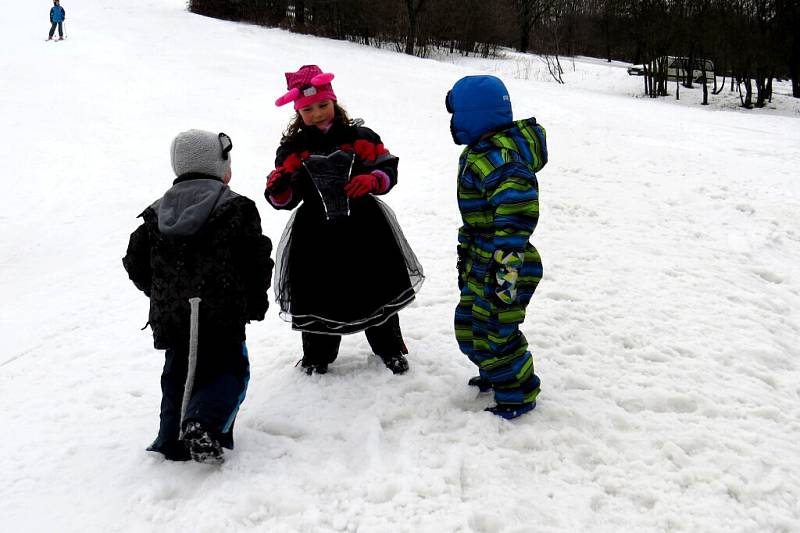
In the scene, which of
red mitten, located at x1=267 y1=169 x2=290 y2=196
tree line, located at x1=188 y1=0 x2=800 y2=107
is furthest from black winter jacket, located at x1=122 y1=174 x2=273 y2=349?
tree line, located at x1=188 y1=0 x2=800 y2=107

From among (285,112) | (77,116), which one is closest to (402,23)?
(285,112)

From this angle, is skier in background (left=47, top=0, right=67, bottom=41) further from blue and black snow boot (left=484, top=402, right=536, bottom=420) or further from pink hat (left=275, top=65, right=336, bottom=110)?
blue and black snow boot (left=484, top=402, right=536, bottom=420)

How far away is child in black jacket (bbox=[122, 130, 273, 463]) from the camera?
2.70 meters

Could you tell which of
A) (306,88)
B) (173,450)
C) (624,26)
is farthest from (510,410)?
(624,26)

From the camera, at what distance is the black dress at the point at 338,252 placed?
3346 mm

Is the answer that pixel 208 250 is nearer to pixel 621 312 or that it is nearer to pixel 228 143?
pixel 228 143

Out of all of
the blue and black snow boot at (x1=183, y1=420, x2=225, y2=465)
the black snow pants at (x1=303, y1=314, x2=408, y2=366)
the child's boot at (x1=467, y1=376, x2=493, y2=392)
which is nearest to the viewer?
the blue and black snow boot at (x1=183, y1=420, x2=225, y2=465)

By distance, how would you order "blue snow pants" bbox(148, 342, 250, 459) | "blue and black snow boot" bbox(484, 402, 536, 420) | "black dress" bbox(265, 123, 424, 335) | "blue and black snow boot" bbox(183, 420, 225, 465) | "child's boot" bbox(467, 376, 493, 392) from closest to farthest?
1. "blue and black snow boot" bbox(183, 420, 225, 465)
2. "blue snow pants" bbox(148, 342, 250, 459)
3. "blue and black snow boot" bbox(484, 402, 536, 420)
4. "black dress" bbox(265, 123, 424, 335)
5. "child's boot" bbox(467, 376, 493, 392)

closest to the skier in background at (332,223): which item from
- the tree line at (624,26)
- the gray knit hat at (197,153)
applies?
the gray knit hat at (197,153)

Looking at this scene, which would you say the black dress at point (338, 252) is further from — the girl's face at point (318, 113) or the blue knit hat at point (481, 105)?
the blue knit hat at point (481, 105)

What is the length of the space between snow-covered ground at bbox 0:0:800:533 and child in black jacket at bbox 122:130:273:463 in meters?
0.29

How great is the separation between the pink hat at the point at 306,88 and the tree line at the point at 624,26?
24.6 meters

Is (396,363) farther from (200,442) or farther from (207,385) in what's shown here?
(200,442)

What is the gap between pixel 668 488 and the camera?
2771 millimetres
